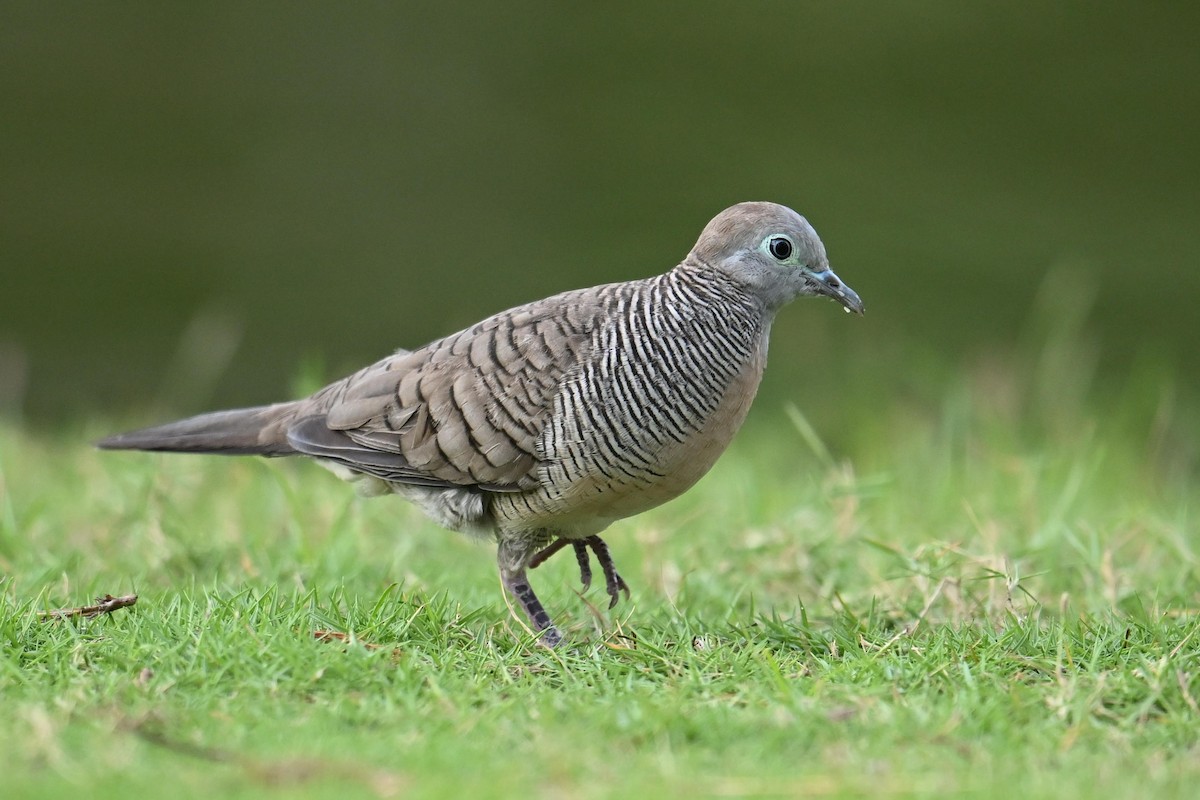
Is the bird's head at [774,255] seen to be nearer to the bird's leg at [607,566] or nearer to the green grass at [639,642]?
the green grass at [639,642]

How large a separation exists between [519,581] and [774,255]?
1220 mm

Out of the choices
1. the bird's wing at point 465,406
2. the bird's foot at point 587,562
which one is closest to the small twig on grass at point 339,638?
the bird's wing at point 465,406

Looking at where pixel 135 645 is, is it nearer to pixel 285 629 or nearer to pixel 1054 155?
pixel 285 629

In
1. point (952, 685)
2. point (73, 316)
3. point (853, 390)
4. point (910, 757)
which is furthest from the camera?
point (73, 316)

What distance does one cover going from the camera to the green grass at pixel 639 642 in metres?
2.81

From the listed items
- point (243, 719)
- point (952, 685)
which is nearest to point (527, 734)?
point (243, 719)

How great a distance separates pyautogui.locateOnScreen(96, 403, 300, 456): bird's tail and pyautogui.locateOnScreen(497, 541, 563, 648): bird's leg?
825mm

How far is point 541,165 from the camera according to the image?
10.8 metres

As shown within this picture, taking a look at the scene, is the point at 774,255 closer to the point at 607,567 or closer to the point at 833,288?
the point at 833,288

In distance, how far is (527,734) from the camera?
3.03 meters

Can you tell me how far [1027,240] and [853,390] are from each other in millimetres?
3274

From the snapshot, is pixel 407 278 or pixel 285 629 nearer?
pixel 285 629

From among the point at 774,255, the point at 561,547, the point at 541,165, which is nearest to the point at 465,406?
the point at 561,547

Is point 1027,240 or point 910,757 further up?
point 1027,240
